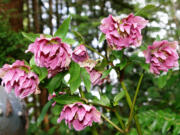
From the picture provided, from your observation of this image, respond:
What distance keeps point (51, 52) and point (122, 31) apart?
24cm

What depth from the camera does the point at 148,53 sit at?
0.73m

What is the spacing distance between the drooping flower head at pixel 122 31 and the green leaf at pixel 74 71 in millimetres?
136

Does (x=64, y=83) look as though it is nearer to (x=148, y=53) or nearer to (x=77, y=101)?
(x=77, y=101)

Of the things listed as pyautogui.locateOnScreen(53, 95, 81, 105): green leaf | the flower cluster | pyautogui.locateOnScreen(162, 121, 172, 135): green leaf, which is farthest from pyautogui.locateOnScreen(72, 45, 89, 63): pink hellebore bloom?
pyautogui.locateOnScreen(162, 121, 172, 135): green leaf

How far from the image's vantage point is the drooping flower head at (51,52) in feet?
1.97

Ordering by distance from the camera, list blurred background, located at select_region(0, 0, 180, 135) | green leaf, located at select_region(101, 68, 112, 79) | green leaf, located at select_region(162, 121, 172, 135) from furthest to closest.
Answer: blurred background, located at select_region(0, 0, 180, 135) → green leaf, located at select_region(162, 121, 172, 135) → green leaf, located at select_region(101, 68, 112, 79)

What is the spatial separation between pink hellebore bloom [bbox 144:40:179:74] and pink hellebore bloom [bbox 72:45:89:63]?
0.21 meters

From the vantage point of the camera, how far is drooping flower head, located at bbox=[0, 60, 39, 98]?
636 millimetres

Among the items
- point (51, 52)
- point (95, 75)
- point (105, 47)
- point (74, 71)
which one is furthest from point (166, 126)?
point (51, 52)

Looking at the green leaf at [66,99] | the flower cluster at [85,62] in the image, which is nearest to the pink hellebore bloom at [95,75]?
the flower cluster at [85,62]

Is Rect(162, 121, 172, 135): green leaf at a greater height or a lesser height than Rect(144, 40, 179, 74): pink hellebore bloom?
lesser

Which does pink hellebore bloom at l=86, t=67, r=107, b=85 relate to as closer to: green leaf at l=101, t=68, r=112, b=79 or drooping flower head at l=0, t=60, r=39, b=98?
green leaf at l=101, t=68, r=112, b=79

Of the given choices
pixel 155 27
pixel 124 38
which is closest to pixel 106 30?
pixel 124 38

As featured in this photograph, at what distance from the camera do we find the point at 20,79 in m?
0.64
